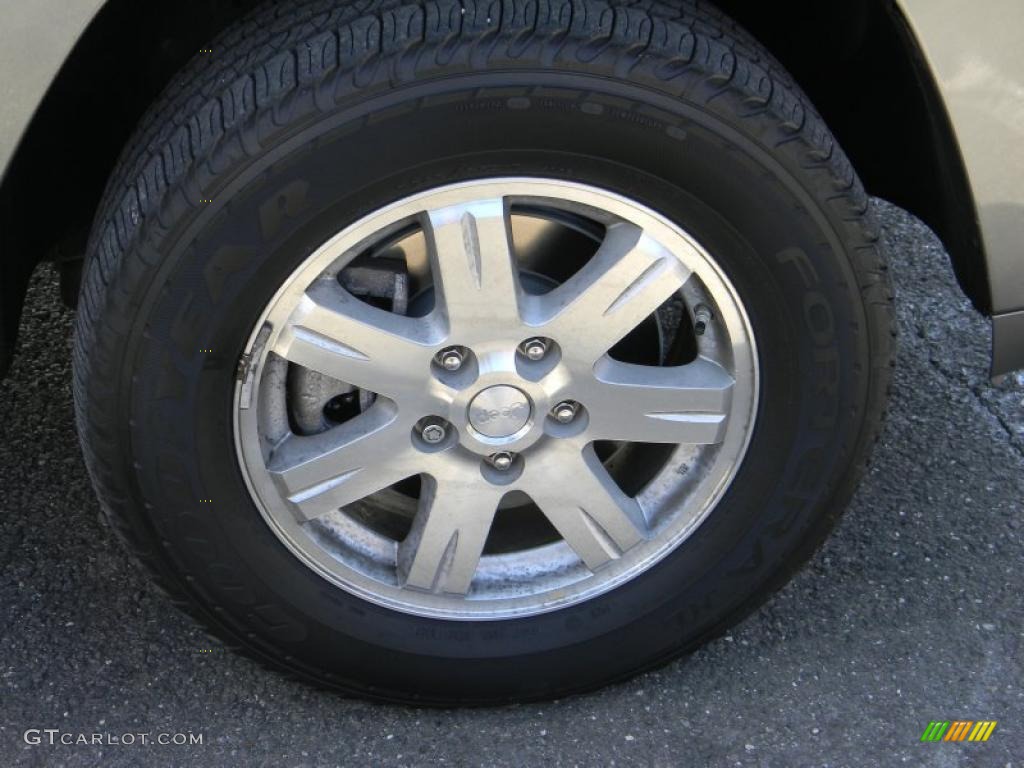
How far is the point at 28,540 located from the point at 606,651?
1230 millimetres

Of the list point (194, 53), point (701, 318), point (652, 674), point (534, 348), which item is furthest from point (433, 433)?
point (194, 53)

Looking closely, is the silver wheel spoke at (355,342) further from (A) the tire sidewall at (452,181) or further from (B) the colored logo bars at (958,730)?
(B) the colored logo bars at (958,730)

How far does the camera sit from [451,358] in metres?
1.82

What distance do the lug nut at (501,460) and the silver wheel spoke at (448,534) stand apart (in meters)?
0.03

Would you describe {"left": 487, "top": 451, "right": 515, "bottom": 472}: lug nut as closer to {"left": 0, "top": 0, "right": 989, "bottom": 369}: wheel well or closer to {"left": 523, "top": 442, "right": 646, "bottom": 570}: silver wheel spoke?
{"left": 523, "top": 442, "right": 646, "bottom": 570}: silver wheel spoke

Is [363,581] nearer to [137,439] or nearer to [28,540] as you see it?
[137,439]

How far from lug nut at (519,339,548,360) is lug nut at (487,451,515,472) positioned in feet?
0.58

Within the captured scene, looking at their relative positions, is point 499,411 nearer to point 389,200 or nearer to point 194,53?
point 389,200

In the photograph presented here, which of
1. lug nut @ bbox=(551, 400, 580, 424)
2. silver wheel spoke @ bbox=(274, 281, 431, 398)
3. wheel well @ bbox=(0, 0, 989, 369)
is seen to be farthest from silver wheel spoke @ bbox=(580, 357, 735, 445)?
wheel well @ bbox=(0, 0, 989, 369)

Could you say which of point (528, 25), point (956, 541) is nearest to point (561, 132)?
point (528, 25)

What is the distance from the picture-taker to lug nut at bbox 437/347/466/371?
1.81 meters

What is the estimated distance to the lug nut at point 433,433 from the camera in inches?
73.7

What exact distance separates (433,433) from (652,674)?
2.19ft

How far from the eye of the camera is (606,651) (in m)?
2.06
